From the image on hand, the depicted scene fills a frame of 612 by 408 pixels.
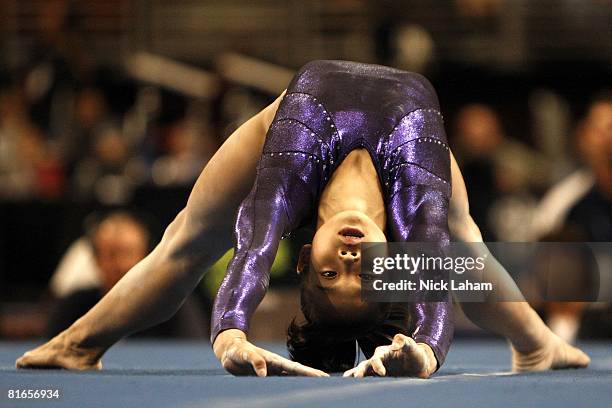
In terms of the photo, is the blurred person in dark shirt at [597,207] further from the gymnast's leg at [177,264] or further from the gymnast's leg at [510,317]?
the gymnast's leg at [177,264]

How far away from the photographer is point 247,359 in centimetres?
238

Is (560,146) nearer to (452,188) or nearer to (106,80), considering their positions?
(106,80)

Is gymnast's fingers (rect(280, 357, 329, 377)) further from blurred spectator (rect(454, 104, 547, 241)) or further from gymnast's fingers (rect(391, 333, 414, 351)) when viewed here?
blurred spectator (rect(454, 104, 547, 241))

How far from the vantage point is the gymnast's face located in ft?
8.68

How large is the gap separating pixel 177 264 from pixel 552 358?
1264 millimetres

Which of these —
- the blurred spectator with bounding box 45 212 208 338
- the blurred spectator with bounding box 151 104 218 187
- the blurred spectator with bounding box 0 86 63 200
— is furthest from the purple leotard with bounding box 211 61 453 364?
the blurred spectator with bounding box 0 86 63 200

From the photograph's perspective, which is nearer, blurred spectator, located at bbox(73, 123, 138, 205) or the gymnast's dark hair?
the gymnast's dark hair

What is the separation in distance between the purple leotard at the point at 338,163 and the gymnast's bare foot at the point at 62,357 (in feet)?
2.63

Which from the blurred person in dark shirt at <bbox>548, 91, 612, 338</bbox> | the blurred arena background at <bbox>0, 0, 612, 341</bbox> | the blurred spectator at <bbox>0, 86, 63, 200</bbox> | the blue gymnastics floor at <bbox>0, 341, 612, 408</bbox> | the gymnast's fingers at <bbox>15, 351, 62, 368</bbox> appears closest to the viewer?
the blue gymnastics floor at <bbox>0, 341, 612, 408</bbox>

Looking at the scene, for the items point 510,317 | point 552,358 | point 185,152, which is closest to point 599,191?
point 552,358

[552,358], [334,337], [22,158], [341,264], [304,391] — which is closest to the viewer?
[304,391]

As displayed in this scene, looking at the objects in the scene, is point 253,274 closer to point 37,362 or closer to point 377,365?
point 377,365

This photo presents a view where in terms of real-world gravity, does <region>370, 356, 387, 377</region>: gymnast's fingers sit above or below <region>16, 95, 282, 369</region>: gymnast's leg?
below

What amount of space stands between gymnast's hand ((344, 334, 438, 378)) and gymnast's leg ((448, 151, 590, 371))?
0.74 meters
